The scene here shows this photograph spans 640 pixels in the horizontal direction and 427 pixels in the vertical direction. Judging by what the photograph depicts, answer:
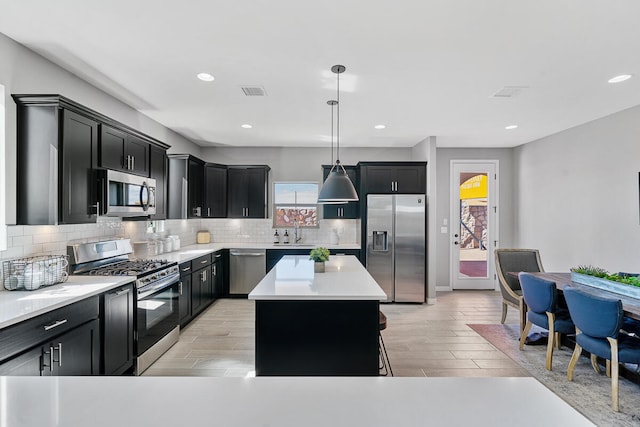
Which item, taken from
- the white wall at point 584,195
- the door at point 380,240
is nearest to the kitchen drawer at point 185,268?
the door at point 380,240

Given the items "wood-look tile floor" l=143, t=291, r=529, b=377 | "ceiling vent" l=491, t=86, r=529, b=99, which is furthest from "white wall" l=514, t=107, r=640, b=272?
"ceiling vent" l=491, t=86, r=529, b=99

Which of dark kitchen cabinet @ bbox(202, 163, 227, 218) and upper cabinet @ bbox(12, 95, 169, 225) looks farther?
dark kitchen cabinet @ bbox(202, 163, 227, 218)

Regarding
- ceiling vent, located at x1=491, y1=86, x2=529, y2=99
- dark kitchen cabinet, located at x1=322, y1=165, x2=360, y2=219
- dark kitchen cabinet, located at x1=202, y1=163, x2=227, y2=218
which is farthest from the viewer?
dark kitchen cabinet, located at x1=322, y1=165, x2=360, y2=219

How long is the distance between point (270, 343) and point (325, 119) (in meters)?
2.96

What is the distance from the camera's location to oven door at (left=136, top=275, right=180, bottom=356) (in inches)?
116

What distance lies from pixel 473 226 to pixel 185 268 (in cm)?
512

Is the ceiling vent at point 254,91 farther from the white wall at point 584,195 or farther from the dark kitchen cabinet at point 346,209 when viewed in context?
the white wall at point 584,195

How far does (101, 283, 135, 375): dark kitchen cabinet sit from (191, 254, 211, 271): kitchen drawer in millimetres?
1468

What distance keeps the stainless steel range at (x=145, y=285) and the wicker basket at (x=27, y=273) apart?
1.56 ft

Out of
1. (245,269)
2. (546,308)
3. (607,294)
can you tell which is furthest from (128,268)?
(607,294)

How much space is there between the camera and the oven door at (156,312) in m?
2.96

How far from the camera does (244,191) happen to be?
5.83m

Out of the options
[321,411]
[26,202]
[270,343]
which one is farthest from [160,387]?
[26,202]

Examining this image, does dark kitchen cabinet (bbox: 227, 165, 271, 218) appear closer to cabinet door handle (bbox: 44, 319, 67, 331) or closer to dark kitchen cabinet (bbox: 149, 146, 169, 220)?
dark kitchen cabinet (bbox: 149, 146, 169, 220)
